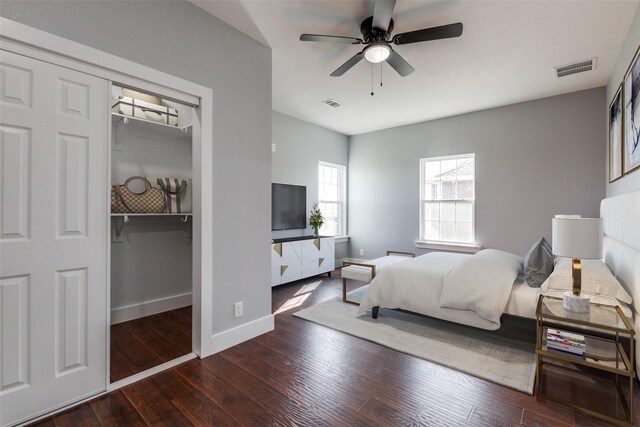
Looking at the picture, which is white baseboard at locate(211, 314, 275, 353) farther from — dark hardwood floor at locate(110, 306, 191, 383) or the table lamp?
the table lamp

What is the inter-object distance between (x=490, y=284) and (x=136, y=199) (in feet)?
10.9

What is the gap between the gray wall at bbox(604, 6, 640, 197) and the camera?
7.50 ft

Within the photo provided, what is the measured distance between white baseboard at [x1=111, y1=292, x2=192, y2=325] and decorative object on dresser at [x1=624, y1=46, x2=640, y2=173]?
4.54 m

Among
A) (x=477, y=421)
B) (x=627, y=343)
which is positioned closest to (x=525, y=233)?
(x=627, y=343)

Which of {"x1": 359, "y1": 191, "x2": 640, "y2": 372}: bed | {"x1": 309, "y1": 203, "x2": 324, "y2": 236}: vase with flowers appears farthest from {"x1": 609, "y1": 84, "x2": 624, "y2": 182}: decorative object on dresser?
{"x1": 309, "y1": 203, "x2": 324, "y2": 236}: vase with flowers

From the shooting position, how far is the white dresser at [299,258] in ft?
13.8

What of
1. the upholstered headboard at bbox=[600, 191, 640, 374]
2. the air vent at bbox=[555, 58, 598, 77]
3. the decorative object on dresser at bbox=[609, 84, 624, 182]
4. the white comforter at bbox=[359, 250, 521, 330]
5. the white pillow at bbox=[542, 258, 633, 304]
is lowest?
the white comforter at bbox=[359, 250, 521, 330]

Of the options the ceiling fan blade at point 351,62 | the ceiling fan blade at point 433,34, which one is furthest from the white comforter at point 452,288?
the ceiling fan blade at point 351,62

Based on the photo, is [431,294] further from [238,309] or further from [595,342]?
[238,309]

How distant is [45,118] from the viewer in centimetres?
165

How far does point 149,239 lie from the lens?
3244mm

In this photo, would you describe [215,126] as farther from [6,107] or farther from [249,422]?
[249,422]

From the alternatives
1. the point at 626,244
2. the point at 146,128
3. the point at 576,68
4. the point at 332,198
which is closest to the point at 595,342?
the point at 626,244

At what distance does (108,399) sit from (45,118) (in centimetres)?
173
